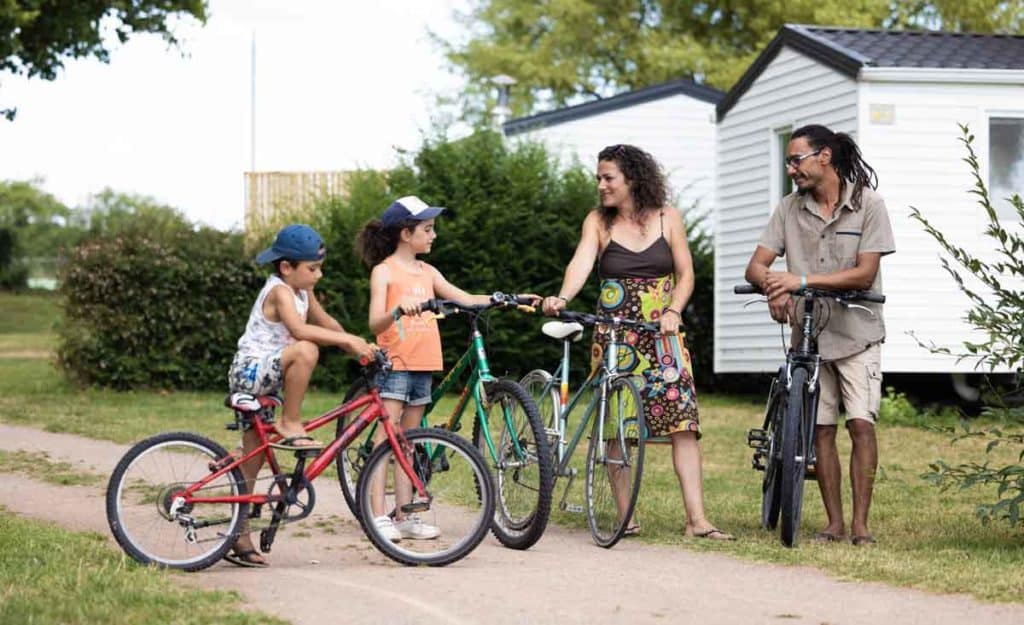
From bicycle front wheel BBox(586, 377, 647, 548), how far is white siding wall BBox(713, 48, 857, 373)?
9.88 metres

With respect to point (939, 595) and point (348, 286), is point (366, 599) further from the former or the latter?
point (348, 286)

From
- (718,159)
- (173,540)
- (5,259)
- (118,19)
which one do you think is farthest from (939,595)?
(5,259)

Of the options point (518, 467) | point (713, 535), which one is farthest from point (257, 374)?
point (713, 535)

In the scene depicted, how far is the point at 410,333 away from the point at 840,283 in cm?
201

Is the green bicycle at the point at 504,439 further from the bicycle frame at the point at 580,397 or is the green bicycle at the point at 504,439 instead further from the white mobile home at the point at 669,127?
the white mobile home at the point at 669,127

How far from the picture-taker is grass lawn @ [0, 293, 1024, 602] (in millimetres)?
7246

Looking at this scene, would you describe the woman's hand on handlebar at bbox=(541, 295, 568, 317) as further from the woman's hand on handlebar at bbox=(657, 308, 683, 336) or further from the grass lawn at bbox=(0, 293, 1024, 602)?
the grass lawn at bbox=(0, 293, 1024, 602)

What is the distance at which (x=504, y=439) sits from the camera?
26.9 feet

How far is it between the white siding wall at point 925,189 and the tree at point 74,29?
29.3 ft

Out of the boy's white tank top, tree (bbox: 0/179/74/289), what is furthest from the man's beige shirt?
tree (bbox: 0/179/74/289)

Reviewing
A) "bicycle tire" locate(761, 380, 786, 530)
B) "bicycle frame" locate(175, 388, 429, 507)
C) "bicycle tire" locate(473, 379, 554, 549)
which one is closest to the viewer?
"bicycle frame" locate(175, 388, 429, 507)

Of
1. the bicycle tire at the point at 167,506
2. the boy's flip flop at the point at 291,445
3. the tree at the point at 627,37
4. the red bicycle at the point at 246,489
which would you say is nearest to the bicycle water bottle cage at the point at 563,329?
the red bicycle at the point at 246,489

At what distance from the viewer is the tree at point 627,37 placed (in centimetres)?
3947

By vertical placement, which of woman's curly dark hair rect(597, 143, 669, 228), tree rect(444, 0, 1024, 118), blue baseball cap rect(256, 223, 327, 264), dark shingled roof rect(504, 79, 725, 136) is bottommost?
blue baseball cap rect(256, 223, 327, 264)
